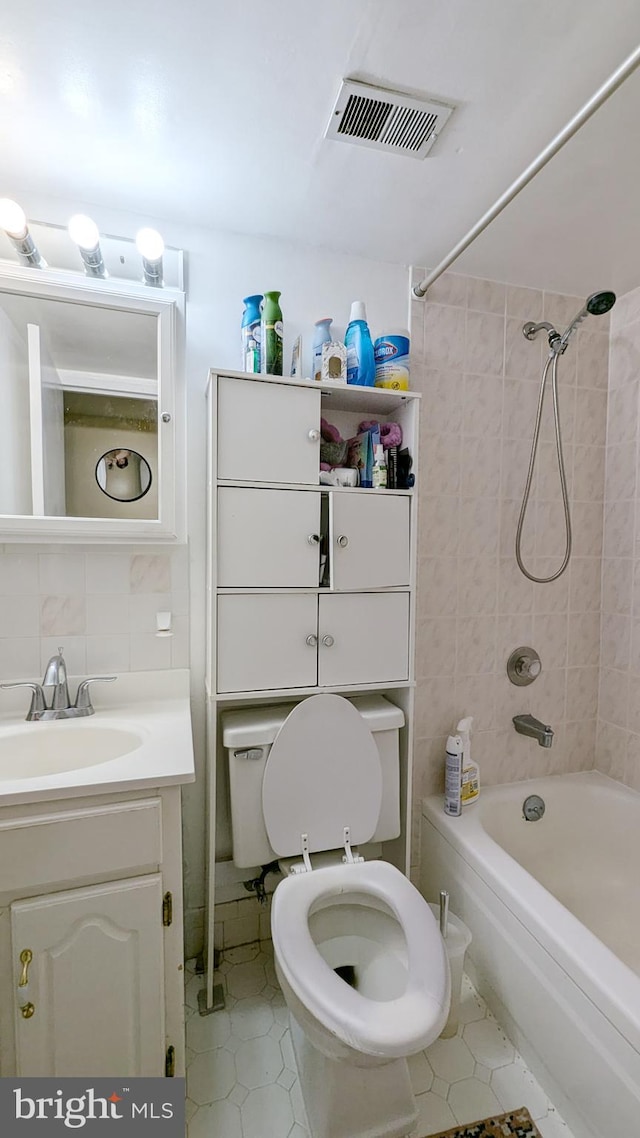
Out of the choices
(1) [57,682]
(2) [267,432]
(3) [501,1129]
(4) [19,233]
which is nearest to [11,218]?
(4) [19,233]

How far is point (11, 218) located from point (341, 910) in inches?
74.9

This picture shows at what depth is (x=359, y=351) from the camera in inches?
56.9

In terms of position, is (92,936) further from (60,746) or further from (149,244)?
(149,244)

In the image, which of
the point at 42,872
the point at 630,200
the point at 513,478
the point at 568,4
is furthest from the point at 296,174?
the point at 42,872

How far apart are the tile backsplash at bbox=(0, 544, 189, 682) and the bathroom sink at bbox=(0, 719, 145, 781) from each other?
0.18 meters

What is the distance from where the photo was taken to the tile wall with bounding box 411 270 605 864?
66.0 inches

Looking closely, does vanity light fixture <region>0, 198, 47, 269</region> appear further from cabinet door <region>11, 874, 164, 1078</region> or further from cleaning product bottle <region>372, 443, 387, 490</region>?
cabinet door <region>11, 874, 164, 1078</region>

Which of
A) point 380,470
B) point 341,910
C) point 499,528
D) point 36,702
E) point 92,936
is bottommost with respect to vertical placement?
point 341,910

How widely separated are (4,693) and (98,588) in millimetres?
365

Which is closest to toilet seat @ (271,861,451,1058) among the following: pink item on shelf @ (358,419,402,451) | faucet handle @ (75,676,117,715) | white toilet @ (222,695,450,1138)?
white toilet @ (222,695,450,1138)

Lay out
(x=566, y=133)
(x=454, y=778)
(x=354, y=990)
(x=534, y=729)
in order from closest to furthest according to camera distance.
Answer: (x=566, y=133)
(x=354, y=990)
(x=454, y=778)
(x=534, y=729)

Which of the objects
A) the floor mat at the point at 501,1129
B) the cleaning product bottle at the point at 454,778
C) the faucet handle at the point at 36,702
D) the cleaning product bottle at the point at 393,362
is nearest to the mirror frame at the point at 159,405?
the faucet handle at the point at 36,702

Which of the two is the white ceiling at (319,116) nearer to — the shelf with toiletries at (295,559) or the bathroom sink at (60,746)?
the shelf with toiletries at (295,559)

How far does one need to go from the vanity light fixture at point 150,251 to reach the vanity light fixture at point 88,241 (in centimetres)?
10
